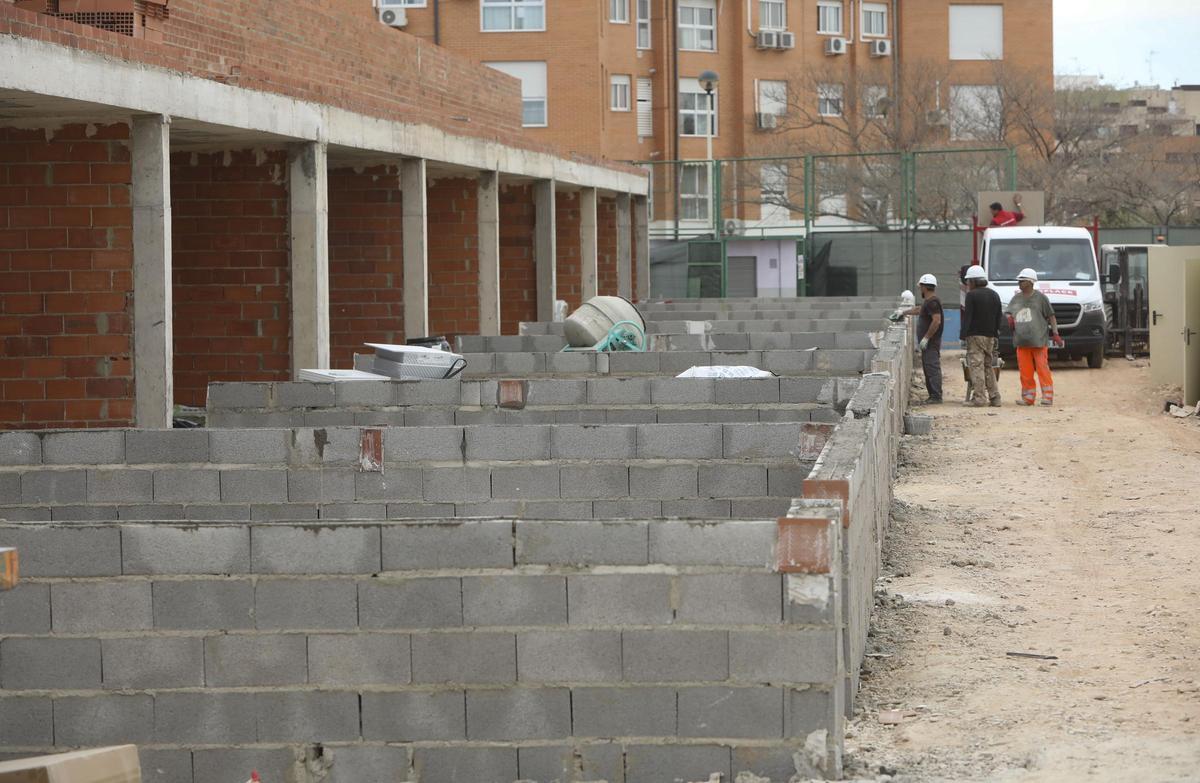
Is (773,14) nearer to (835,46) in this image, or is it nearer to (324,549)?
(835,46)

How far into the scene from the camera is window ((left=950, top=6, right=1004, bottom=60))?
55688mm

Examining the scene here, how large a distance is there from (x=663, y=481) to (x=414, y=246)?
997 cm

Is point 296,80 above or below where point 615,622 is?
above

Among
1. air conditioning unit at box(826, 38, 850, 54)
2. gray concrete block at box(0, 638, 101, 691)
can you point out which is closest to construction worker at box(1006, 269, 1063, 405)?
gray concrete block at box(0, 638, 101, 691)

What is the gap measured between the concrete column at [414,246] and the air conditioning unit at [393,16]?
28326 mm

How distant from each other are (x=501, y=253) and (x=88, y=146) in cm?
1319

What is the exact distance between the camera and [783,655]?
6035 mm

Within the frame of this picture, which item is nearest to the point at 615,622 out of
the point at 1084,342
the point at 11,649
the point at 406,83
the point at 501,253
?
the point at 11,649

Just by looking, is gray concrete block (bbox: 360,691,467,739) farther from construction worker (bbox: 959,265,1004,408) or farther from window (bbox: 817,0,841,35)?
window (bbox: 817,0,841,35)

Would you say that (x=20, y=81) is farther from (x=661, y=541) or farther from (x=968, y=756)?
(x=968, y=756)

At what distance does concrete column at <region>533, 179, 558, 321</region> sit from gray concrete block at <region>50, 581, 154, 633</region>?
18658 millimetres

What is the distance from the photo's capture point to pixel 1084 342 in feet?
92.0

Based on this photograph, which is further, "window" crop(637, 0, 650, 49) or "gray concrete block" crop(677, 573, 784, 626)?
"window" crop(637, 0, 650, 49)

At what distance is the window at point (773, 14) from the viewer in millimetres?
54656
